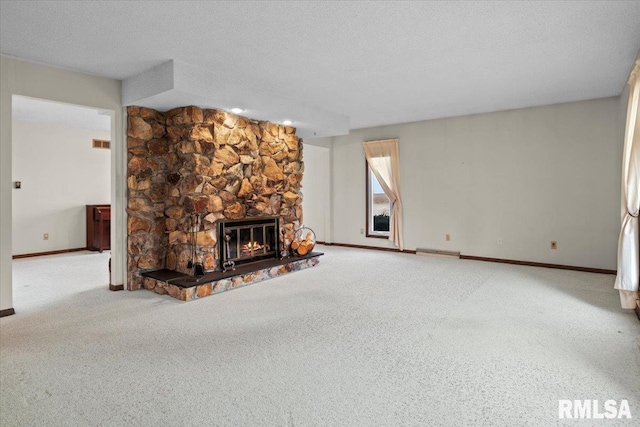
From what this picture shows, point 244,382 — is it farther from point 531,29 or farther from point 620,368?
point 531,29

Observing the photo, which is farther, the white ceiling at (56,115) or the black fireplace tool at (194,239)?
the white ceiling at (56,115)

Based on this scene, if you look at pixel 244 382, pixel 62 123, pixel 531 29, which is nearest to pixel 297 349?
pixel 244 382

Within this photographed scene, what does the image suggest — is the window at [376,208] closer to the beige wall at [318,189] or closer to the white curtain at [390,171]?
the white curtain at [390,171]

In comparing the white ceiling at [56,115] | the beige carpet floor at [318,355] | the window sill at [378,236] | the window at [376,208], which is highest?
the white ceiling at [56,115]

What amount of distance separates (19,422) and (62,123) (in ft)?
20.6

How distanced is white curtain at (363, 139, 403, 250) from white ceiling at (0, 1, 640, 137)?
2.07 m

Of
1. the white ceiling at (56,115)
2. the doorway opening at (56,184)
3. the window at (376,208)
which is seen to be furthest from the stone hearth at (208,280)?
the window at (376,208)

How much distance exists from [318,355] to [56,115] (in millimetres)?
5903

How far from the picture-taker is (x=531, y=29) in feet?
9.98

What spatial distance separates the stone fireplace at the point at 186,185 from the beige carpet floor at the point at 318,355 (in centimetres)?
60

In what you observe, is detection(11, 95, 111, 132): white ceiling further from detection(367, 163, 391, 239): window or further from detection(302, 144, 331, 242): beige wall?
detection(367, 163, 391, 239): window

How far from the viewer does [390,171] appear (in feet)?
23.6

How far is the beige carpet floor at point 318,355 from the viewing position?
1967mm

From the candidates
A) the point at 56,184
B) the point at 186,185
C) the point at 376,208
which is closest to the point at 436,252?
the point at 376,208
